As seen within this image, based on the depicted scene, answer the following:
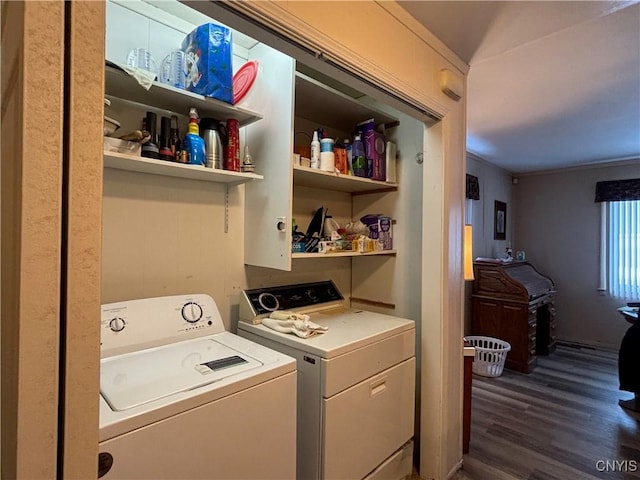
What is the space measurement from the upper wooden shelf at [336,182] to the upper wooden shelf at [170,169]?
0.91 ft

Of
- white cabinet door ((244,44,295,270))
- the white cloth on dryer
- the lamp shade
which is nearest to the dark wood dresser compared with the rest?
the lamp shade

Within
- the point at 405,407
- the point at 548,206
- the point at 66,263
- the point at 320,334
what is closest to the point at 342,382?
the point at 320,334

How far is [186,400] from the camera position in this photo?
37.3 inches

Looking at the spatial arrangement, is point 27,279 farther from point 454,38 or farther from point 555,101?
point 555,101

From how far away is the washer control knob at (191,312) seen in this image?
145 cm

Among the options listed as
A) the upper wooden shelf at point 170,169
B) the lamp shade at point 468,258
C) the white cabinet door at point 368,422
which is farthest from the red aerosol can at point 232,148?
the lamp shade at point 468,258

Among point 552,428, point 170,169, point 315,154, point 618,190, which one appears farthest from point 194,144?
point 618,190

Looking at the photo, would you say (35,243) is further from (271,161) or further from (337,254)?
(337,254)

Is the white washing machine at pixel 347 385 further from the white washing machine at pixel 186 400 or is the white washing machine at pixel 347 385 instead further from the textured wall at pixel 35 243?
the textured wall at pixel 35 243

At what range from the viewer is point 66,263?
432mm

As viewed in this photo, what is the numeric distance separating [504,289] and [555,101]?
1967 millimetres

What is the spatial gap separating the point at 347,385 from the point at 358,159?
1209mm

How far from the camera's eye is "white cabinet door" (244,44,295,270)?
1.54 metres

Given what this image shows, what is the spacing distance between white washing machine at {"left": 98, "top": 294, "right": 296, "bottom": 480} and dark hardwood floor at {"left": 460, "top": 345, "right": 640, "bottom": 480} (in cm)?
147
